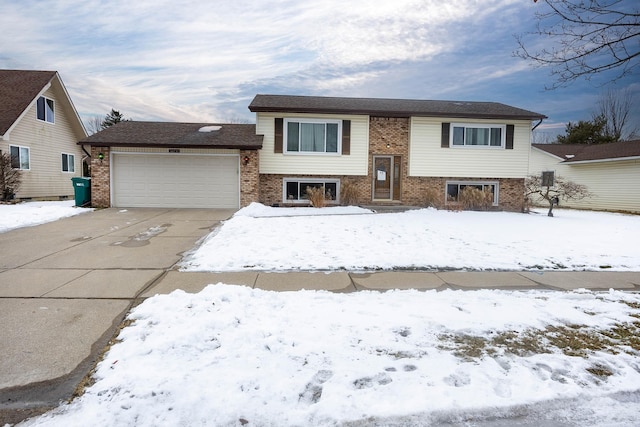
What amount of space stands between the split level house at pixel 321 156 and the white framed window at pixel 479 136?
5 cm

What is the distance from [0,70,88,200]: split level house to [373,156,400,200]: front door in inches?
651

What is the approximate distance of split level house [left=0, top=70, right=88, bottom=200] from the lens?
1691cm

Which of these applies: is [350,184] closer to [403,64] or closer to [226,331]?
[403,64]

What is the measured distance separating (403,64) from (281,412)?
2163 cm

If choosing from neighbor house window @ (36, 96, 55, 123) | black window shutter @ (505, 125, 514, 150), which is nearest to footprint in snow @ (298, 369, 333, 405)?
black window shutter @ (505, 125, 514, 150)

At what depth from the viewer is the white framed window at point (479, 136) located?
54.3 ft

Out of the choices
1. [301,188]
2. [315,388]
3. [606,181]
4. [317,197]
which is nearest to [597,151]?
[606,181]

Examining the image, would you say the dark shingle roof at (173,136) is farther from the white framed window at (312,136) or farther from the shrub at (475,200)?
the shrub at (475,200)

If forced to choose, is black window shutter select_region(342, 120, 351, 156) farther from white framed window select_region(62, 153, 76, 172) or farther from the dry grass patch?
white framed window select_region(62, 153, 76, 172)

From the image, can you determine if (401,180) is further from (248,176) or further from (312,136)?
(248,176)

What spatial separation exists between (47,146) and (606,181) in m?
31.9

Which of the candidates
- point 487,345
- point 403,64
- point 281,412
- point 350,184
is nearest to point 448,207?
point 350,184

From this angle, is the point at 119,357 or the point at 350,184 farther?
the point at 350,184

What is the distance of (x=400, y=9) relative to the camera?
963 centimetres
